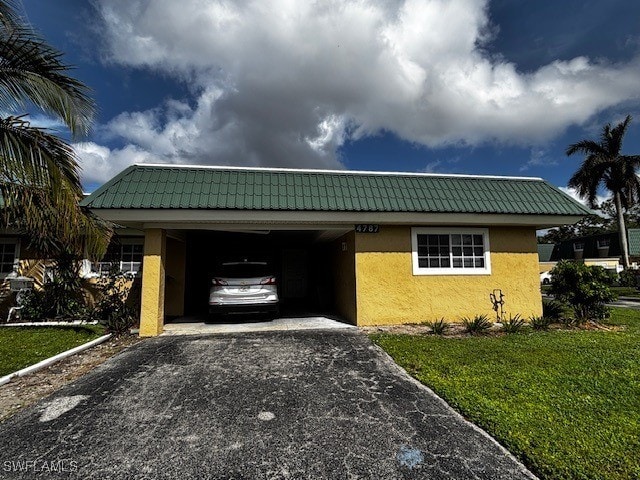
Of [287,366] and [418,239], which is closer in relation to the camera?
[287,366]

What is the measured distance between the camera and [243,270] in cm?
852

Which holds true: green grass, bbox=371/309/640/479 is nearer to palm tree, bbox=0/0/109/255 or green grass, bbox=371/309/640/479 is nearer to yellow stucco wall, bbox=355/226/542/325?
yellow stucco wall, bbox=355/226/542/325

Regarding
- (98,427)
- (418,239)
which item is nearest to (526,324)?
(418,239)

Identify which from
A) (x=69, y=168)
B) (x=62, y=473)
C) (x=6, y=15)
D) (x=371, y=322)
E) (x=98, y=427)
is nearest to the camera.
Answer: (x=62, y=473)

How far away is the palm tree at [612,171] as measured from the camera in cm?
2495

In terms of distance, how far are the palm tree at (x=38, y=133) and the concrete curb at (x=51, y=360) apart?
2143 millimetres

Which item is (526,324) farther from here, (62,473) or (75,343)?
(75,343)

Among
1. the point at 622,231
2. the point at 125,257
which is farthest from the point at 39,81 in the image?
the point at 622,231

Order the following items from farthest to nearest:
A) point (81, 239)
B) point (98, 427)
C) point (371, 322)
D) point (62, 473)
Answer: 1. point (371, 322)
2. point (81, 239)
3. point (98, 427)
4. point (62, 473)

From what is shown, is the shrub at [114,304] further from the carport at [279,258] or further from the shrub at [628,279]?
the shrub at [628,279]

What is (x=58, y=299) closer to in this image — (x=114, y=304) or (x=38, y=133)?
(x=114, y=304)

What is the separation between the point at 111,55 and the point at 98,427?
9.60 meters

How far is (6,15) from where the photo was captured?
5.24 m

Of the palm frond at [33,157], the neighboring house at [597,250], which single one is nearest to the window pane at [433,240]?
the palm frond at [33,157]
